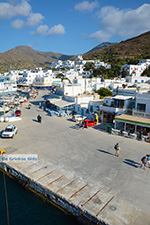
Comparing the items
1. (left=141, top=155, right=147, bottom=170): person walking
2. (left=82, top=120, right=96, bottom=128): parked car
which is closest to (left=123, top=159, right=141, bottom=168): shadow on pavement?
(left=141, top=155, right=147, bottom=170): person walking

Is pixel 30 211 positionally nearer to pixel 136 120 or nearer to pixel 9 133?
pixel 9 133

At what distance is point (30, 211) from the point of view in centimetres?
1009

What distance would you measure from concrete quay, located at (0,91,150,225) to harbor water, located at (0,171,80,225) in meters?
0.49

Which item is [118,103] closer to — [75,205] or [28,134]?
[28,134]

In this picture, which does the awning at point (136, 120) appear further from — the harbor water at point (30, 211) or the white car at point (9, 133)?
the harbor water at point (30, 211)

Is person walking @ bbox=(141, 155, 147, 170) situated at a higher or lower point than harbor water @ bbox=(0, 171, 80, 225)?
higher

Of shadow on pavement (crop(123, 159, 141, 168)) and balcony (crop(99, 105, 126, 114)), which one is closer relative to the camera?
shadow on pavement (crop(123, 159, 141, 168))

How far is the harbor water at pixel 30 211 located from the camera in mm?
9383

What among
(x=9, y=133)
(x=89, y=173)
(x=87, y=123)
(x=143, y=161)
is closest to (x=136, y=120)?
(x=87, y=123)

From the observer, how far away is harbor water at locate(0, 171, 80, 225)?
9383mm

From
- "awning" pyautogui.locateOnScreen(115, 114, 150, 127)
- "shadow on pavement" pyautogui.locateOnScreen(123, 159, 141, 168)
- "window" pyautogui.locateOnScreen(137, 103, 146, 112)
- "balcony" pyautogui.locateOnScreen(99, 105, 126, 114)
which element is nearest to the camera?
"shadow on pavement" pyautogui.locateOnScreen(123, 159, 141, 168)

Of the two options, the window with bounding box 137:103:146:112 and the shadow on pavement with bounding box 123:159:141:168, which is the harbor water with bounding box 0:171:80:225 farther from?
the window with bounding box 137:103:146:112

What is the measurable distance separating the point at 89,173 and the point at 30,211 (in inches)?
172

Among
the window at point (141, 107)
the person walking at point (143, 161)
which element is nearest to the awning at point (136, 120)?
the window at point (141, 107)
